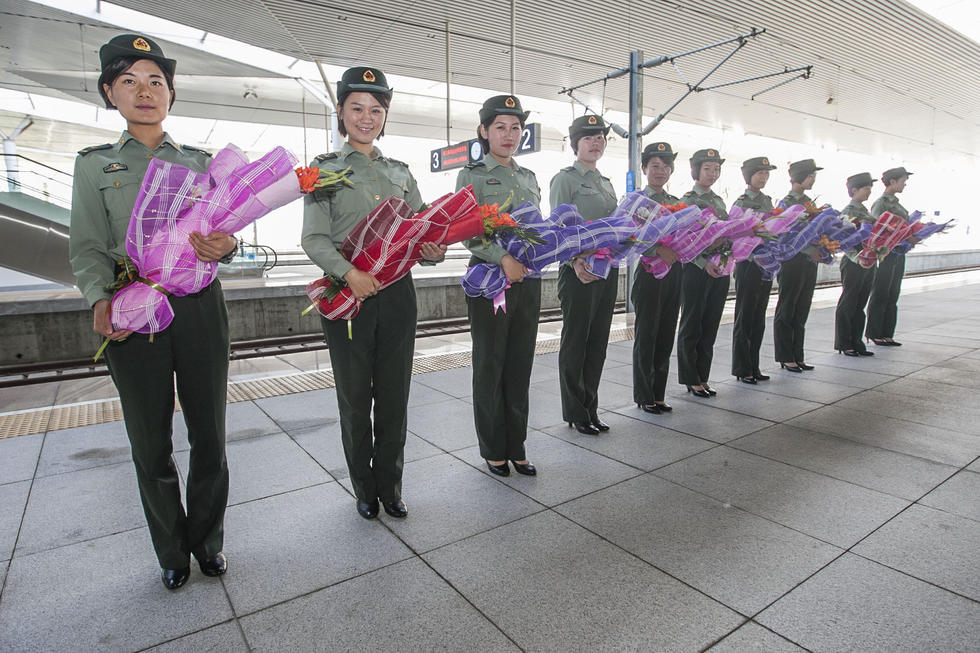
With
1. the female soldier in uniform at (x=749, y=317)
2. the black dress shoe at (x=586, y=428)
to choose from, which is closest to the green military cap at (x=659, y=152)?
the female soldier in uniform at (x=749, y=317)

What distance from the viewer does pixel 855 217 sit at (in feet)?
20.2

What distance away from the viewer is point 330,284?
245 cm

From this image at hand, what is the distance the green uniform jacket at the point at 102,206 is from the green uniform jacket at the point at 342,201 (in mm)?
577

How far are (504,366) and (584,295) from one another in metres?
0.81

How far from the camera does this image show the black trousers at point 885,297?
22.2ft

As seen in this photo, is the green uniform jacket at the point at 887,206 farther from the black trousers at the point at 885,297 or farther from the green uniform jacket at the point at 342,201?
the green uniform jacket at the point at 342,201

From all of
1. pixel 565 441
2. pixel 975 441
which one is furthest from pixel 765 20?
pixel 565 441

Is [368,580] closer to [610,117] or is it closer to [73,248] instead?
[73,248]

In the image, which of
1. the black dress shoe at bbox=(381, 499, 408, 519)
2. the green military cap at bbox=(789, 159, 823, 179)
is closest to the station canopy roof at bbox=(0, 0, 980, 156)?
the green military cap at bbox=(789, 159, 823, 179)

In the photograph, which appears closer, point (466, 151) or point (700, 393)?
point (700, 393)

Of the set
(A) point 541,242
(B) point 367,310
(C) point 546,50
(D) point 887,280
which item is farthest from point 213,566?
(C) point 546,50

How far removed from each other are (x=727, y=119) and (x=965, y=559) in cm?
1880

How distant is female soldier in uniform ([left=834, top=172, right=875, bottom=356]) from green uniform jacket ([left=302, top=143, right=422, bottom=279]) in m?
5.71

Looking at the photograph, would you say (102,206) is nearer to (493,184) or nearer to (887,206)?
(493,184)
